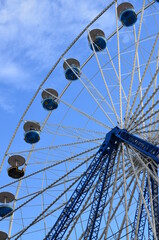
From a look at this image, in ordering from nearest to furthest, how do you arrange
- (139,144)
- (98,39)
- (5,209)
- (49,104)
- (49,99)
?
(139,144), (5,209), (98,39), (49,99), (49,104)

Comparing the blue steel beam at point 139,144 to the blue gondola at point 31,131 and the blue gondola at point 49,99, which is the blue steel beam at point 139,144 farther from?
the blue gondola at point 49,99

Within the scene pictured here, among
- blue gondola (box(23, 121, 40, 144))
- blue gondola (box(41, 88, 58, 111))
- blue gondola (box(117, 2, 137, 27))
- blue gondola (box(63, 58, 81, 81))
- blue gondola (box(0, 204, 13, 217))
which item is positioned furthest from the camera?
blue gondola (box(41, 88, 58, 111))

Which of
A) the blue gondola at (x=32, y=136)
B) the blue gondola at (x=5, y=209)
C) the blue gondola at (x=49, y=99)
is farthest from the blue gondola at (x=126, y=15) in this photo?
the blue gondola at (x=5, y=209)

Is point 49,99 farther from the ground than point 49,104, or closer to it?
farther from the ground

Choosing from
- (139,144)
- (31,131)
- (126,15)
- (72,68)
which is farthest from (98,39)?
(139,144)

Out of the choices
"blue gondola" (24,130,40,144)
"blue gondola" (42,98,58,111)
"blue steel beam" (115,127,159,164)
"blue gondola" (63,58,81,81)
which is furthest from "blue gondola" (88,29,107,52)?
"blue steel beam" (115,127,159,164)

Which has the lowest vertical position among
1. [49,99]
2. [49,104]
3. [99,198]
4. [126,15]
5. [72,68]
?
[99,198]

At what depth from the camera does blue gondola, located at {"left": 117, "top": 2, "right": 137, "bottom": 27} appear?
25828 millimetres

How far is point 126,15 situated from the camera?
2588cm

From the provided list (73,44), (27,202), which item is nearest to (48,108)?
(73,44)

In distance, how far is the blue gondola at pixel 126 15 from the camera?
25.8m

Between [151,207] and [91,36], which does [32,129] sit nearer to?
[91,36]

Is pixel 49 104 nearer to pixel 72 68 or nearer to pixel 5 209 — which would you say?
pixel 72 68

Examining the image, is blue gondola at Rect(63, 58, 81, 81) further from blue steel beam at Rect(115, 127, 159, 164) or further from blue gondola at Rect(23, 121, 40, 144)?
blue steel beam at Rect(115, 127, 159, 164)
